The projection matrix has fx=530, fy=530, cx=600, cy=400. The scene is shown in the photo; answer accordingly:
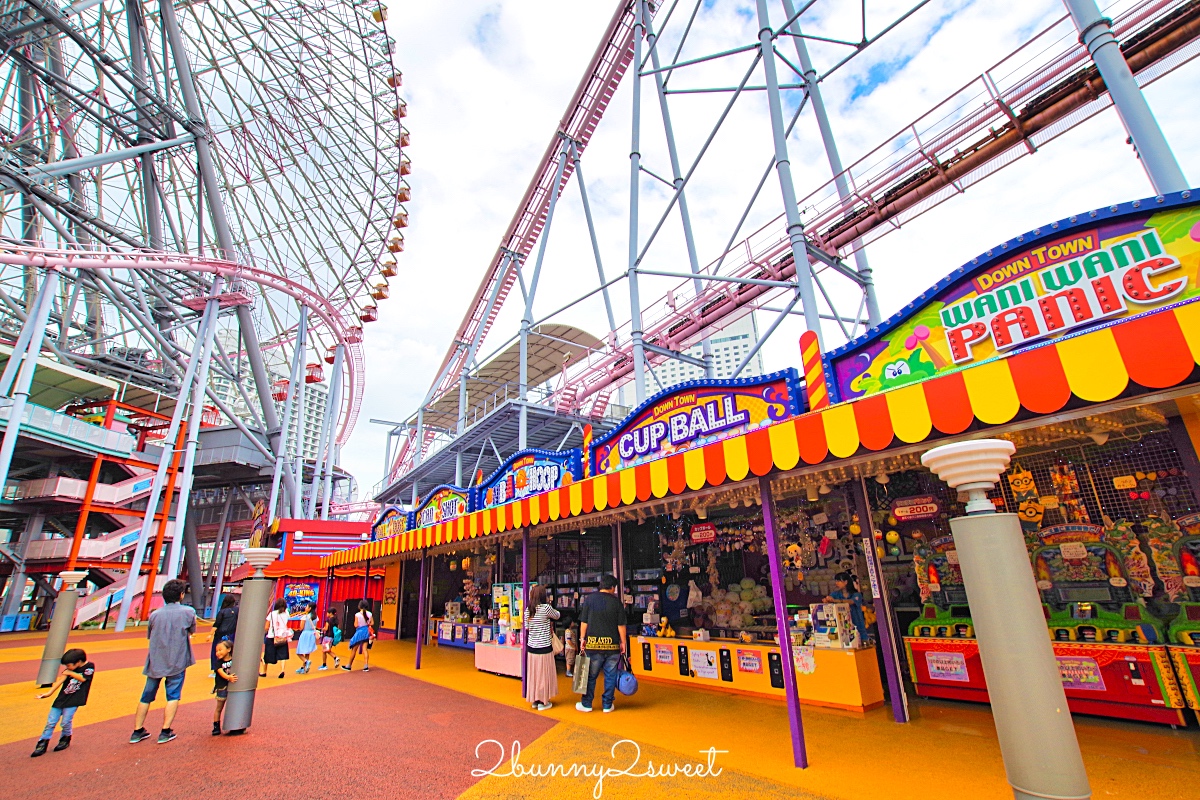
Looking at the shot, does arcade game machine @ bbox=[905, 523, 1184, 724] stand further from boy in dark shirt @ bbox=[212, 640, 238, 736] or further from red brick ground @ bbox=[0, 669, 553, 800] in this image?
boy in dark shirt @ bbox=[212, 640, 238, 736]

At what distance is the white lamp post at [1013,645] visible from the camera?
6.86 ft

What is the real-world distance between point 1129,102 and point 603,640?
Answer: 843 centimetres

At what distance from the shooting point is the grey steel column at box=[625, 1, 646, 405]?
12.9 m

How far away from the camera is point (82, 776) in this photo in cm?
474

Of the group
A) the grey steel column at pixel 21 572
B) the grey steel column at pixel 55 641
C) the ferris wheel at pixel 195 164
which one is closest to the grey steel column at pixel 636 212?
the grey steel column at pixel 55 641

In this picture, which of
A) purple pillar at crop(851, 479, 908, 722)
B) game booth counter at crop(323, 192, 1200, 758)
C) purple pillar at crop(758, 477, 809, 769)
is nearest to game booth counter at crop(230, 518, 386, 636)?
game booth counter at crop(323, 192, 1200, 758)

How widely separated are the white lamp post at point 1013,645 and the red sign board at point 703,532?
260 inches

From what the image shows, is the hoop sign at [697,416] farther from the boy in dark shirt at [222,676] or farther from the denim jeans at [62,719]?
the denim jeans at [62,719]

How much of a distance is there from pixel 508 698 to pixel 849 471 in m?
5.81

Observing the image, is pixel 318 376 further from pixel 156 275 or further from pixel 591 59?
pixel 591 59

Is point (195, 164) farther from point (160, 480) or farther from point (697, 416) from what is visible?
point (697, 416)

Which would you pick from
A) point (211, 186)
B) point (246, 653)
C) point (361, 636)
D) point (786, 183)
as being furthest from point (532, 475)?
point (211, 186)

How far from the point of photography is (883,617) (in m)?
5.93

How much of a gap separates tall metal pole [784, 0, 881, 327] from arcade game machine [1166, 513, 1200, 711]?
684cm
